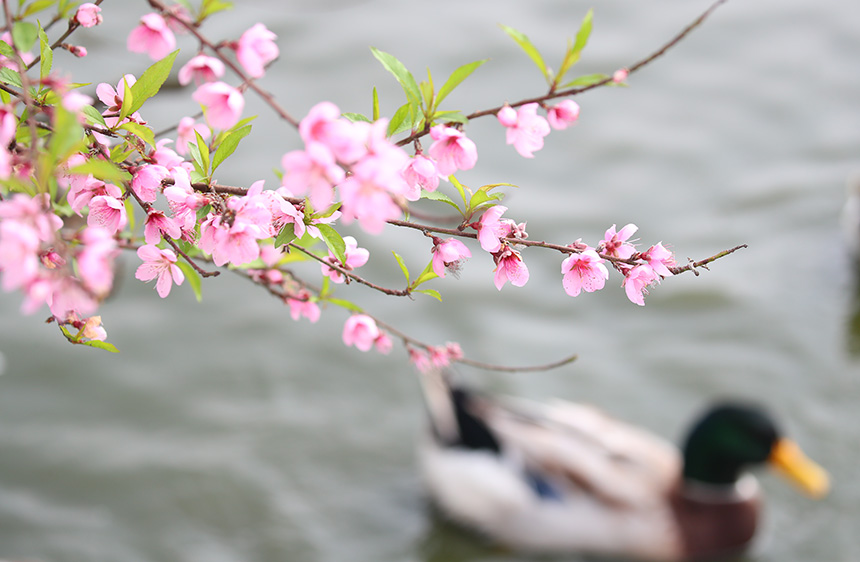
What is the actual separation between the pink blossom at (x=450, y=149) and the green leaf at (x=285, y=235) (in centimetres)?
24

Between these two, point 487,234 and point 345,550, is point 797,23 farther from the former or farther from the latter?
point 487,234

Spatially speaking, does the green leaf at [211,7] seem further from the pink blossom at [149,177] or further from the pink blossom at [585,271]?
the pink blossom at [585,271]

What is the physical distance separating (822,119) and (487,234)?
205 inches

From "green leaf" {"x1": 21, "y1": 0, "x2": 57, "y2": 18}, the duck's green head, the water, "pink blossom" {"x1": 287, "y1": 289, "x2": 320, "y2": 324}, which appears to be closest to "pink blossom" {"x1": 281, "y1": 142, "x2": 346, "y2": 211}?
"green leaf" {"x1": 21, "y1": 0, "x2": 57, "y2": 18}

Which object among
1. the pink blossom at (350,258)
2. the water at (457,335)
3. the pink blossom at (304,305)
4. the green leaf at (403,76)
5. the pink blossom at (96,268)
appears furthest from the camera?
the water at (457,335)

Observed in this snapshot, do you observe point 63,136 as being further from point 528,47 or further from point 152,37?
point 528,47

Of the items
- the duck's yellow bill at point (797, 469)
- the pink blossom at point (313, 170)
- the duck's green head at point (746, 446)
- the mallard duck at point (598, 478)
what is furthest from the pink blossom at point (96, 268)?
the duck's yellow bill at point (797, 469)

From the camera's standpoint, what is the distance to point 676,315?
185 inches

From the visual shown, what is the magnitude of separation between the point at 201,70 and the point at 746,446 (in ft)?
10.1

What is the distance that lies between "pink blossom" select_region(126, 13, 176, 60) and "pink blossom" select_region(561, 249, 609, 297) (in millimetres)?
611

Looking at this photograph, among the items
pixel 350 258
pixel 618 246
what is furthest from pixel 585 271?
pixel 350 258

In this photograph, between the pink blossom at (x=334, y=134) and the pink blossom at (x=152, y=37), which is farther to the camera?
the pink blossom at (x=152, y=37)

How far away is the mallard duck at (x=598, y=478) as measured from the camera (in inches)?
143

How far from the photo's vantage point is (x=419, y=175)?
1174mm
